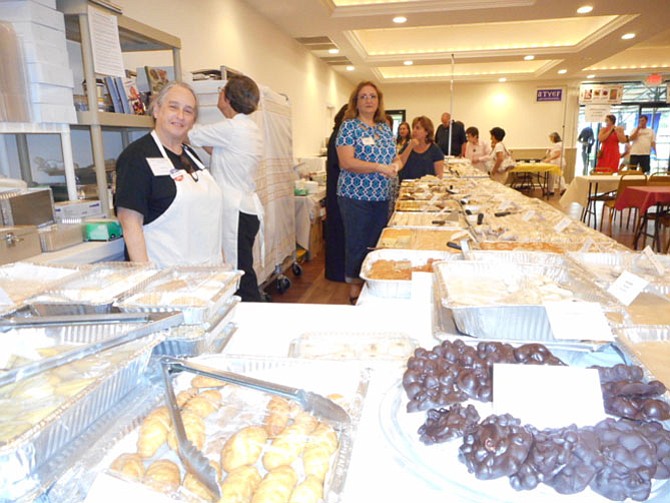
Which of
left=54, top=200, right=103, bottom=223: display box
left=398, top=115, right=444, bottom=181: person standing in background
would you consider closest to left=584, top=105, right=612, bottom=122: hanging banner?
left=398, top=115, right=444, bottom=181: person standing in background

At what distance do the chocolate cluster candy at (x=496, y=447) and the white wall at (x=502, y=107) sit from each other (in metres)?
11.9

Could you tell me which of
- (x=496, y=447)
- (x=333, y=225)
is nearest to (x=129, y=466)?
(x=496, y=447)

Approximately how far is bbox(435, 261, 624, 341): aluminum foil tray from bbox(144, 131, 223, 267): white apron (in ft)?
3.29

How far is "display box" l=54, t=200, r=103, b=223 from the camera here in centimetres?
198

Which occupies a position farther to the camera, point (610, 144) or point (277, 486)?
point (610, 144)

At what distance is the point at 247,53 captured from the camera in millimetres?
4883

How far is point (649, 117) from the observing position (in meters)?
11.3

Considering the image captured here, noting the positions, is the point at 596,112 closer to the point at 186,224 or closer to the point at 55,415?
the point at 186,224

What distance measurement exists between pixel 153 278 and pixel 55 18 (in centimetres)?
155

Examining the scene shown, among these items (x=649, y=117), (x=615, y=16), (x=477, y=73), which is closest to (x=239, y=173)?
(x=615, y=16)

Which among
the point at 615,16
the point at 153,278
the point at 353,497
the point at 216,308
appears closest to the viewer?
the point at 353,497

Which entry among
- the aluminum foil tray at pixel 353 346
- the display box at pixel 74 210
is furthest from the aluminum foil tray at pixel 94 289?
the display box at pixel 74 210

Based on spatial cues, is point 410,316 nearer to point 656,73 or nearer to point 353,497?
point 353,497

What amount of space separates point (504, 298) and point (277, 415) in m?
0.58
